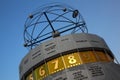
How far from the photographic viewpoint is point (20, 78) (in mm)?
18922

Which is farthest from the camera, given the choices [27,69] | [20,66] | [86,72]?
[20,66]

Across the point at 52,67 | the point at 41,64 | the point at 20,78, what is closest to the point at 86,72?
the point at 52,67

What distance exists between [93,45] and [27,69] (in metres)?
5.11

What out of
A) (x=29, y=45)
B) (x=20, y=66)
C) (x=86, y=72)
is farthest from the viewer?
(x=29, y=45)

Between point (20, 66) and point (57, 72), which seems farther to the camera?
point (20, 66)

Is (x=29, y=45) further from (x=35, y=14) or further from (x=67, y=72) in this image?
(x=67, y=72)

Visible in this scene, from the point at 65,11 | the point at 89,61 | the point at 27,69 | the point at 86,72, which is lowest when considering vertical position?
the point at 86,72

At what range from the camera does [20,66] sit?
19.5 meters

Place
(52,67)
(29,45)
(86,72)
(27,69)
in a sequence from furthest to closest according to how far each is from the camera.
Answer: (29,45)
(27,69)
(52,67)
(86,72)

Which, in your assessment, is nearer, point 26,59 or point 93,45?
point 93,45

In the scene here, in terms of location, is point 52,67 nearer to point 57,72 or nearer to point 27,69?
point 57,72

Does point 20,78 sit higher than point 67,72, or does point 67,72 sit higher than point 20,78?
point 20,78

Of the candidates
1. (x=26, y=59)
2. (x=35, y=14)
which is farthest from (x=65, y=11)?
(x=26, y=59)

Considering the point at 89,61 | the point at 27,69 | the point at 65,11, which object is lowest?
the point at 89,61
